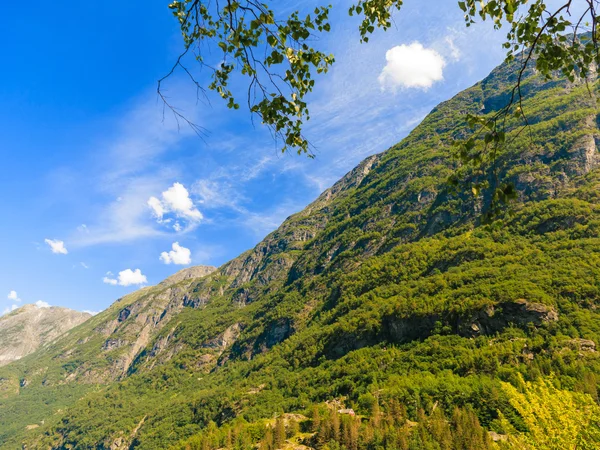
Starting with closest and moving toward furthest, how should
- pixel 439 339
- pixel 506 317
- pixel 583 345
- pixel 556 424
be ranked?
1. pixel 556 424
2. pixel 583 345
3. pixel 506 317
4. pixel 439 339

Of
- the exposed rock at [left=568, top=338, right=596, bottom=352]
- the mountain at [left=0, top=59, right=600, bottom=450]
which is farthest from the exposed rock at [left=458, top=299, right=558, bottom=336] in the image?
the exposed rock at [left=568, top=338, right=596, bottom=352]

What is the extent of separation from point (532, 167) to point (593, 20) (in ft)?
541

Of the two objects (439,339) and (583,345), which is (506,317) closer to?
(583,345)

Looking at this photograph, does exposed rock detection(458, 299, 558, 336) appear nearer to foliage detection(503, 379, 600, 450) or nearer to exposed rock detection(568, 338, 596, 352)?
exposed rock detection(568, 338, 596, 352)

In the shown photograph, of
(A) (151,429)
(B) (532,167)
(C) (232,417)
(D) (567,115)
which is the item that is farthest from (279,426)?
(D) (567,115)

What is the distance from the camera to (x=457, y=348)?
79500 mm

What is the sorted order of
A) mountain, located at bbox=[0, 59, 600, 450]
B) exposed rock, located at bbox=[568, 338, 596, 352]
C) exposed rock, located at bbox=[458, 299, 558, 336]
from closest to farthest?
mountain, located at bbox=[0, 59, 600, 450]
exposed rock, located at bbox=[568, 338, 596, 352]
exposed rock, located at bbox=[458, 299, 558, 336]

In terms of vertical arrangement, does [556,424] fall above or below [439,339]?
above

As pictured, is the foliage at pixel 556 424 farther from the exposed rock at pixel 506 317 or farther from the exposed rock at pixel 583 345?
the exposed rock at pixel 506 317

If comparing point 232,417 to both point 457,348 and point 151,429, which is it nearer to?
point 151,429

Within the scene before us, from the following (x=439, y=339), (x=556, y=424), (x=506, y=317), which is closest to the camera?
(x=556, y=424)

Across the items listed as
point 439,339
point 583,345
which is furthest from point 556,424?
point 439,339

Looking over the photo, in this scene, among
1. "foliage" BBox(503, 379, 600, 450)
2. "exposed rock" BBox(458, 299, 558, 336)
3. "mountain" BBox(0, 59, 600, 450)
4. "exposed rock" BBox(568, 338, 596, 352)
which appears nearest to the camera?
"foliage" BBox(503, 379, 600, 450)

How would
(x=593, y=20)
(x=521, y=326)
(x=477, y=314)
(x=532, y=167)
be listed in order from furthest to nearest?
(x=532, y=167) → (x=477, y=314) → (x=521, y=326) → (x=593, y=20)
